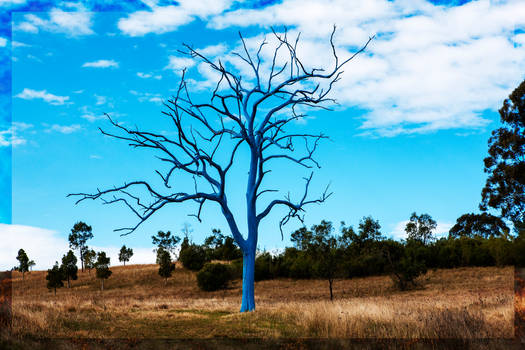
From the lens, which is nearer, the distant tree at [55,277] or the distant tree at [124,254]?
the distant tree at [55,277]

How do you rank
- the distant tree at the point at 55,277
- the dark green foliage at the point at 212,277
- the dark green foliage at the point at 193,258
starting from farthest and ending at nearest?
the dark green foliage at the point at 193,258 < the distant tree at the point at 55,277 < the dark green foliage at the point at 212,277

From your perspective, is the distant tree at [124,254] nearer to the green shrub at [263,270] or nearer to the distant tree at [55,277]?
the distant tree at [55,277]

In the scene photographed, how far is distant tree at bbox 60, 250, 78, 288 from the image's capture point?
54.9 meters

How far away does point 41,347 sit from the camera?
9156 mm

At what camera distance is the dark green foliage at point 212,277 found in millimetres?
44719

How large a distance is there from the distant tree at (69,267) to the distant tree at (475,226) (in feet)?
157

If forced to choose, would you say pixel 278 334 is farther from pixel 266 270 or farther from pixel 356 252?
pixel 266 270

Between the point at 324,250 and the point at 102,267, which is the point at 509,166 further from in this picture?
the point at 102,267

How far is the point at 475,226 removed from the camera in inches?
2351

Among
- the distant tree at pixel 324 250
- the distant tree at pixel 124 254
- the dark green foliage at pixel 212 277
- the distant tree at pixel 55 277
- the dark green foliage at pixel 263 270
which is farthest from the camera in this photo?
the distant tree at pixel 124 254

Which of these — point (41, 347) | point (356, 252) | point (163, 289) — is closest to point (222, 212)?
point (41, 347)

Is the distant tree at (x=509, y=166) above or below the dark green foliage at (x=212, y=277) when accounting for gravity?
above

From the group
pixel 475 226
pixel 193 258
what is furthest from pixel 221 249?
pixel 475 226

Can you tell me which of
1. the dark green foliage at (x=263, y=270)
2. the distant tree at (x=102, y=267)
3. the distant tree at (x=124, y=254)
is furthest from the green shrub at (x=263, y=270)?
the distant tree at (x=124, y=254)
